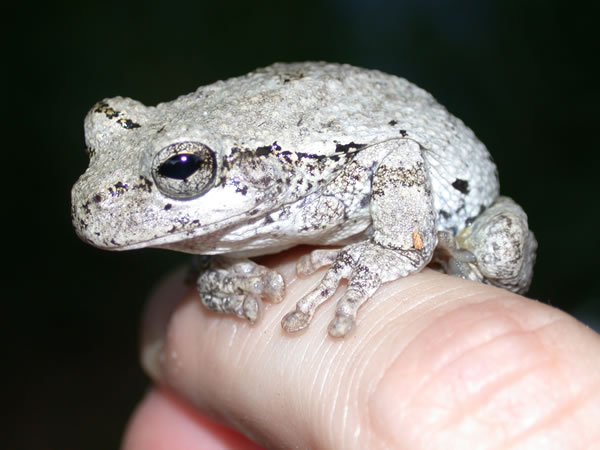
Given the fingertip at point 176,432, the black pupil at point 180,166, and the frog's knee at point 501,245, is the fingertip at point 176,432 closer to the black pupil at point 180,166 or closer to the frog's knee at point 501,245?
the frog's knee at point 501,245

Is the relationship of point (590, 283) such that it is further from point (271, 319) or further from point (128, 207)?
point (128, 207)

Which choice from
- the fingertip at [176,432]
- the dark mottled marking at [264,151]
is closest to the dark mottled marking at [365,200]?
the dark mottled marking at [264,151]

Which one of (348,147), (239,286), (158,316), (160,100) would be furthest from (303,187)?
(160,100)

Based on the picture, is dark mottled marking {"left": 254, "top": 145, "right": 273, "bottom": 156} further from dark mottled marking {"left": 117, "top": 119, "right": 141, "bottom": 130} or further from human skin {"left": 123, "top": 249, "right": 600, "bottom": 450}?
human skin {"left": 123, "top": 249, "right": 600, "bottom": 450}

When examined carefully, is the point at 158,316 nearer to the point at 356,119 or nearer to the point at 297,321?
the point at 297,321

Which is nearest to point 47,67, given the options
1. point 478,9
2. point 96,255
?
point 96,255

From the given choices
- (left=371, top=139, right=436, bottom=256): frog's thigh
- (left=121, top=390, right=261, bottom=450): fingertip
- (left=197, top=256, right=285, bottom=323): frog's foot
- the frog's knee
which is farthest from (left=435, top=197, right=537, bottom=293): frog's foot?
(left=121, top=390, right=261, bottom=450): fingertip

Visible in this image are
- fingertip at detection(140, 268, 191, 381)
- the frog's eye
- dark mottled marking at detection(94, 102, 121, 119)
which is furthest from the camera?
fingertip at detection(140, 268, 191, 381)
